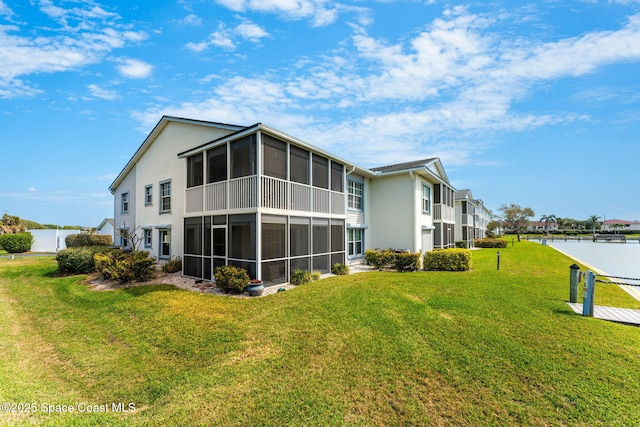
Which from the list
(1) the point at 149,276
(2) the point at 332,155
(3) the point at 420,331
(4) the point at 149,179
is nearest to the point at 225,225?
(1) the point at 149,276

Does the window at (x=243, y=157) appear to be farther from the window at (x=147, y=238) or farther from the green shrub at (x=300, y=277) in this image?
the window at (x=147, y=238)

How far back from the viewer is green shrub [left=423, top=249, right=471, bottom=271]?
14.8 metres

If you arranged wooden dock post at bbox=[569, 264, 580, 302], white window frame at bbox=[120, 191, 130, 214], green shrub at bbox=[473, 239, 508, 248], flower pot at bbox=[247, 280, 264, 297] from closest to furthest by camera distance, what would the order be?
1. wooden dock post at bbox=[569, 264, 580, 302]
2. flower pot at bbox=[247, 280, 264, 297]
3. white window frame at bbox=[120, 191, 130, 214]
4. green shrub at bbox=[473, 239, 508, 248]

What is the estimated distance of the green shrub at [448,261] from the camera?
48.4 ft

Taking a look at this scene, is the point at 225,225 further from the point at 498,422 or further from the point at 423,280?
the point at 498,422

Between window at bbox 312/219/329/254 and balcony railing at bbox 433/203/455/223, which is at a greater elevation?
balcony railing at bbox 433/203/455/223

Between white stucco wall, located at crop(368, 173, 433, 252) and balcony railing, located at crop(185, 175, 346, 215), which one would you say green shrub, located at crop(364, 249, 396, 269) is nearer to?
white stucco wall, located at crop(368, 173, 433, 252)

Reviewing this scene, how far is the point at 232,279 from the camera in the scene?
9727mm

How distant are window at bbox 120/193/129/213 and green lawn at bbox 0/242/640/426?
36.9ft

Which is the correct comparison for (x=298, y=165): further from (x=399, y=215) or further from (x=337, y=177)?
(x=399, y=215)

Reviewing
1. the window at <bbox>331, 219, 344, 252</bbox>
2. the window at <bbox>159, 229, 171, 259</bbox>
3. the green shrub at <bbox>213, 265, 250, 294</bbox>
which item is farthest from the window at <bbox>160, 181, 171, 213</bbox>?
the window at <bbox>331, 219, 344, 252</bbox>

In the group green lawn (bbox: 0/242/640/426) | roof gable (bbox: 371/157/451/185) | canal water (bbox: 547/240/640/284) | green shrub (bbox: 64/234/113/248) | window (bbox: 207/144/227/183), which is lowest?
canal water (bbox: 547/240/640/284)

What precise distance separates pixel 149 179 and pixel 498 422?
752 inches

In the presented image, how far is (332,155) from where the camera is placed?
14.0 m
